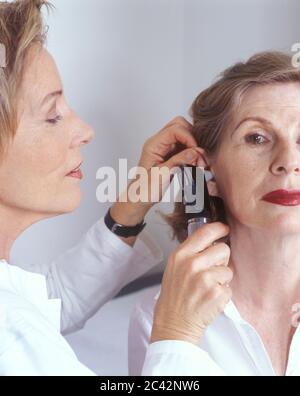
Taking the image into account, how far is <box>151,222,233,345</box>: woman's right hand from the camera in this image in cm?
71

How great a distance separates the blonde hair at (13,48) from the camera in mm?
711

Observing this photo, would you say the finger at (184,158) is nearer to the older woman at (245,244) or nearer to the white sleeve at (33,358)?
the older woman at (245,244)

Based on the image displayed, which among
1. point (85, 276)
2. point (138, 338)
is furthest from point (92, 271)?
point (138, 338)

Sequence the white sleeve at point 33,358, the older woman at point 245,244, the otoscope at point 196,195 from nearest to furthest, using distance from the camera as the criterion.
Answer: the white sleeve at point 33,358 < the older woman at point 245,244 < the otoscope at point 196,195

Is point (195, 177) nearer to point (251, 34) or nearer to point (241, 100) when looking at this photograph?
point (241, 100)

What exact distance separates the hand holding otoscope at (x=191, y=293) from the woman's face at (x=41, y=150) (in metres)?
0.18

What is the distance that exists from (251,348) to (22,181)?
389 mm

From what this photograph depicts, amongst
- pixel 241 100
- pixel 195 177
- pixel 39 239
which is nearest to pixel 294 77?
pixel 241 100

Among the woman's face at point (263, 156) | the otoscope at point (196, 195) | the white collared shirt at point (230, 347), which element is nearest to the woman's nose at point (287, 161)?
the woman's face at point (263, 156)

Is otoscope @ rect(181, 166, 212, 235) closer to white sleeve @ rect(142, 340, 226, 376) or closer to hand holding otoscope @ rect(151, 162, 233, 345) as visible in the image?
hand holding otoscope @ rect(151, 162, 233, 345)

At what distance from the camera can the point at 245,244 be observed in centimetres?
88

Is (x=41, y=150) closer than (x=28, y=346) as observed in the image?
No

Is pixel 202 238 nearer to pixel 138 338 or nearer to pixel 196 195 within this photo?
pixel 196 195

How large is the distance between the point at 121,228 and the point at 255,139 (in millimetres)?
254
